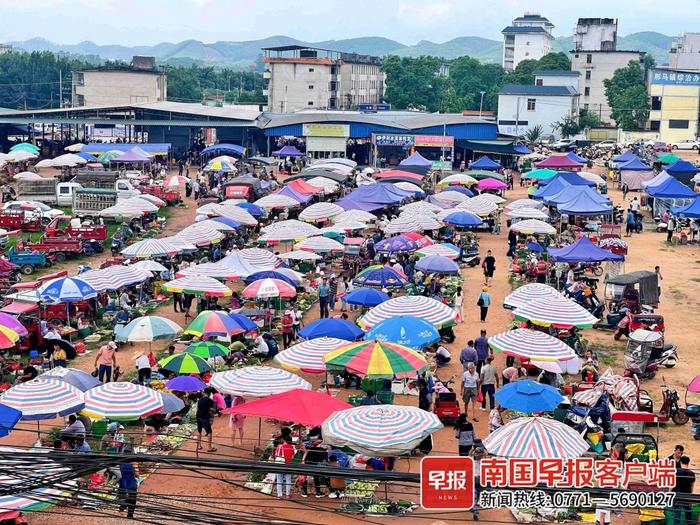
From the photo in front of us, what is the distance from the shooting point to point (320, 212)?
34.2 m

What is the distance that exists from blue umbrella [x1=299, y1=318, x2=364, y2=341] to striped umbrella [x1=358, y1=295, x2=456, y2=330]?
72 centimetres

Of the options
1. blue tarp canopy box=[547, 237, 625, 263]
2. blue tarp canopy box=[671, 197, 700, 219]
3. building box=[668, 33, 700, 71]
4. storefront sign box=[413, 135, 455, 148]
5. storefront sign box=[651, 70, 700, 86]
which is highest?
building box=[668, 33, 700, 71]

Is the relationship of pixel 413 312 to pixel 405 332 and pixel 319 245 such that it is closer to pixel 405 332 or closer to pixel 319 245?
pixel 405 332

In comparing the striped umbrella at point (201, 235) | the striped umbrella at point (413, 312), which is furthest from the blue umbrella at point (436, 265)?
the striped umbrella at point (201, 235)

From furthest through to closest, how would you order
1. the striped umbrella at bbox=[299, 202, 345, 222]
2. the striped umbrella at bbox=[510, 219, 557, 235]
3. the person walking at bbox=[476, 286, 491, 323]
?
1. the striped umbrella at bbox=[299, 202, 345, 222]
2. the striped umbrella at bbox=[510, 219, 557, 235]
3. the person walking at bbox=[476, 286, 491, 323]

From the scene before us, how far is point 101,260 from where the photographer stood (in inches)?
1265

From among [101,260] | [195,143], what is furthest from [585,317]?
[195,143]

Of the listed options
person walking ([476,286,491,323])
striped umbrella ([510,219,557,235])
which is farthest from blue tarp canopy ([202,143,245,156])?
person walking ([476,286,491,323])

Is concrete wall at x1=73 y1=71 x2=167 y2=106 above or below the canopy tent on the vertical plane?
above

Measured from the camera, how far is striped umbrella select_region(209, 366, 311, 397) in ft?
51.8

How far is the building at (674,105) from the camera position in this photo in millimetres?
78750

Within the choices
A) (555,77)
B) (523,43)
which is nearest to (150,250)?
(555,77)

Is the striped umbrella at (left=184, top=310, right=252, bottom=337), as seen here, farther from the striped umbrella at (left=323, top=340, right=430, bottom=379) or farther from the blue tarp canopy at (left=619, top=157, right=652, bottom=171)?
the blue tarp canopy at (left=619, top=157, right=652, bottom=171)

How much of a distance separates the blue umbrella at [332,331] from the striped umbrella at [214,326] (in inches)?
66.8
